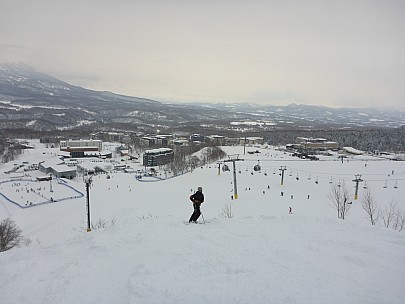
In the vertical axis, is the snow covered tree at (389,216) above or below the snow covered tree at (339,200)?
above

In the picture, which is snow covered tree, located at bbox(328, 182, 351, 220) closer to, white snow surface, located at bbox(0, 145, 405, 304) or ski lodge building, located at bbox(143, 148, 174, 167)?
white snow surface, located at bbox(0, 145, 405, 304)

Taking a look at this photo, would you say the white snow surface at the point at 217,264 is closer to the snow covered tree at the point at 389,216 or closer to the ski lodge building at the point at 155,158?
the snow covered tree at the point at 389,216

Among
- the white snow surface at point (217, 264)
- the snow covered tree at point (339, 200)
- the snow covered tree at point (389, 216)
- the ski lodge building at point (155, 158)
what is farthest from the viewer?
the ski lodge building at point (155, 158)

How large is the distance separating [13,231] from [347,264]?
59.1ft

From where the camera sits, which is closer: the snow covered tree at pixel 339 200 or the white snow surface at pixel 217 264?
the white snow surface at pixel 217 264

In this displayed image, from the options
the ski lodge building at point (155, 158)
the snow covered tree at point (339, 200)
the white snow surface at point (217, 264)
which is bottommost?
the ski lodge building at point (155, 158)

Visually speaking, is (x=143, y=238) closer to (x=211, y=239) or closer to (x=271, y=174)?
(x=211, y=239)

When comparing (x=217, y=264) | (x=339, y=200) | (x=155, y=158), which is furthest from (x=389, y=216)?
(x=155, y=158)

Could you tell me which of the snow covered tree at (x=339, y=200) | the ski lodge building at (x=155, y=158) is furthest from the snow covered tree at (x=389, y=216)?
the ski lodge building at (x=155, y=158)

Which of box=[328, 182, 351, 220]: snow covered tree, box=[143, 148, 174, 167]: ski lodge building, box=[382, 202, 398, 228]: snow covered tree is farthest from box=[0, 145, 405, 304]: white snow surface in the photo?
box=[143, 148, 174, 167]: ski lodge building

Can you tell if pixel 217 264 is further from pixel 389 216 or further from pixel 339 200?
pixel 339 200

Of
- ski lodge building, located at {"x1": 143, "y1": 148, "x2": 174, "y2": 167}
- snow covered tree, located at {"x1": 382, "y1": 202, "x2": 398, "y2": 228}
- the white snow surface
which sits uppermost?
the white snow surface

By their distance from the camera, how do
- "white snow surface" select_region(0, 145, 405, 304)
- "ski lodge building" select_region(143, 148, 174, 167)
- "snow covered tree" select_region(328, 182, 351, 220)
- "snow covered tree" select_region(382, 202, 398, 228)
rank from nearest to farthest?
"white snow surface" select_region(0, 145, 405, 304) → "snow covered tree" select_region(382, 202, 398, 228) → "snow covered tree" select_region(328, 182, 351, 220) → "ski lodge building" select_region(143, 148, 174, 167)

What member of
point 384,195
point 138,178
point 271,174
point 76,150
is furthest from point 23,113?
point 384,195
